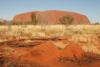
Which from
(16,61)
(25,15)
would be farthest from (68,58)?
(25,15)

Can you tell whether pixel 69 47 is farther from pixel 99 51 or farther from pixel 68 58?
pixel 99 51

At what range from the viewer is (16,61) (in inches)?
409

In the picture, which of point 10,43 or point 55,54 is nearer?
point 55,54

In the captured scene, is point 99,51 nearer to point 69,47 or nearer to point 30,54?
point 69,47

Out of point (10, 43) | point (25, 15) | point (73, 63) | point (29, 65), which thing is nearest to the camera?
point (29, 65)

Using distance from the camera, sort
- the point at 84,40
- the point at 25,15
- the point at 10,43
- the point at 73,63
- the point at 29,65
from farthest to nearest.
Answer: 1. the point at 25,15
2. the point at 84,40
3. the point at 10,43
4. the point at 73,63
5. the point at 29,65

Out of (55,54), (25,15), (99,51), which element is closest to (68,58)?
(55,54)

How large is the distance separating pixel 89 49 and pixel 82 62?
4.31 m

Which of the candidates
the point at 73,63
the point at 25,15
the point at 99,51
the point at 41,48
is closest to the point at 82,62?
the point at 73,63

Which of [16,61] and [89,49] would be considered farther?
[89,49]

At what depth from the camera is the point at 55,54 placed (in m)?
11.6

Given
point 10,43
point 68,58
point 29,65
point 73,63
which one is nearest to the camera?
point 29,65

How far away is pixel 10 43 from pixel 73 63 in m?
4.73

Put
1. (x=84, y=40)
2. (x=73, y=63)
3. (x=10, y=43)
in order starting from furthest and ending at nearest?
(x=84, y=40) < (x=10, y=43) < (x=73, y=63)
